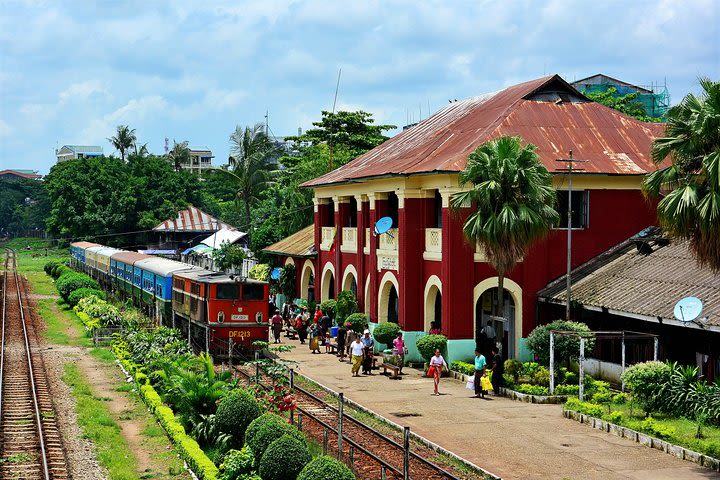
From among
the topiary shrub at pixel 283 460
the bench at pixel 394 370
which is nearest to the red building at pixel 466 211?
the bench at pixel 394 370

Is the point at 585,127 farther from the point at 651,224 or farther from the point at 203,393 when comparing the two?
the point at 203,393

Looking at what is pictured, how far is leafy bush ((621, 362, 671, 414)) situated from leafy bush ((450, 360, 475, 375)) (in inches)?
287

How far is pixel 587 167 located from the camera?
95.4ft

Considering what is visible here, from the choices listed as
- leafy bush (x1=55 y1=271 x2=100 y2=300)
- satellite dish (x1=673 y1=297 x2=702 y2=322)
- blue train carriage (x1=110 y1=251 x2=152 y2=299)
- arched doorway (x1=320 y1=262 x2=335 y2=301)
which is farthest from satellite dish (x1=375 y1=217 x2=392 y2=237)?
leafy bush (x1=55 y1=271 x2=100 y2=300)

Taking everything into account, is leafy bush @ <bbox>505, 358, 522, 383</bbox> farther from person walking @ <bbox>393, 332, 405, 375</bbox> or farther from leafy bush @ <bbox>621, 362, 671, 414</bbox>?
leafy bush @ <bbox>621, 362, 671, 414</bbox>

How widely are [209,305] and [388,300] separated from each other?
A: 7.58 m

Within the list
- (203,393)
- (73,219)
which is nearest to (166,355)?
(203,393)

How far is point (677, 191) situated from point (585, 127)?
1418 centimetres

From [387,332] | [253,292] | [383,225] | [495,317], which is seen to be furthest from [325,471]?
Result: [383,225]

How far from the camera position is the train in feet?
96.9

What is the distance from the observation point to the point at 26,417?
73.3 feet

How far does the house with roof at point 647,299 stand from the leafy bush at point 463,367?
10.6ft

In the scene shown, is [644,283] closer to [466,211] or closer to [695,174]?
[466,211]

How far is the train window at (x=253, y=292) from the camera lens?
30.0 m
